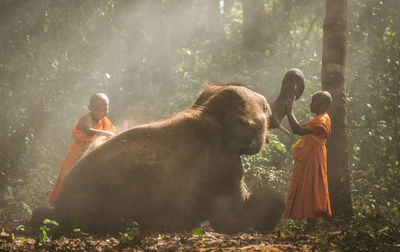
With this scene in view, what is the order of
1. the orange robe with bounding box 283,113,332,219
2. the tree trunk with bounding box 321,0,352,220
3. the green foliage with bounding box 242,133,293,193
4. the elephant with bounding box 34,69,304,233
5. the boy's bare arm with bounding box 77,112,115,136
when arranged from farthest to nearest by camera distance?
1. the green foliage with bounding box 242,133,293,193
2. the boy's bare arm with bounding box 77,112,115,136
3. the tree trunk with bounding box 321,0,352,220
4. the orange robe with bounding box 283,113,332,219
5. the elephant with bounding box 34,69,304,233

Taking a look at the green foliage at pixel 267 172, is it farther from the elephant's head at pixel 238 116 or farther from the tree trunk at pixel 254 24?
the tree trunk at pixel 254 24

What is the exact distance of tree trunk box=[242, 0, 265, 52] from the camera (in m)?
11.8

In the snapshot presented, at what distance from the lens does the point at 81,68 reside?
10.1 meters

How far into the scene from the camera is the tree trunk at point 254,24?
1177 cm

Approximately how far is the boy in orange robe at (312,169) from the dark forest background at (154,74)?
610 mm

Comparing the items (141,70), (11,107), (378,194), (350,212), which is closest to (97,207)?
(350,212)

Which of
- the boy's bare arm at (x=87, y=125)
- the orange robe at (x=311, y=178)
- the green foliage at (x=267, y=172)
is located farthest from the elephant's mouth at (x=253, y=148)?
the boy's bare arm at (x=87, y=125)

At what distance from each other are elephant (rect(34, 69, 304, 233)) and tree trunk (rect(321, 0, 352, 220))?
101 cm

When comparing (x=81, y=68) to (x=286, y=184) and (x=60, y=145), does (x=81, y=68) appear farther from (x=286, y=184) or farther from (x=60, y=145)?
(x=286, y=184)

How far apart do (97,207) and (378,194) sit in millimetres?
4544

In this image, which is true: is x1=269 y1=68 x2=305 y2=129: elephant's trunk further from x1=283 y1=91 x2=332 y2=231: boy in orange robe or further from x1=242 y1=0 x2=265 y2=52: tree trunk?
x1=242 y1=0 x2=265 y2=52: tree trunk

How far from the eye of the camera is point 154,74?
39.0ft

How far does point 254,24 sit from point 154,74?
3247mm

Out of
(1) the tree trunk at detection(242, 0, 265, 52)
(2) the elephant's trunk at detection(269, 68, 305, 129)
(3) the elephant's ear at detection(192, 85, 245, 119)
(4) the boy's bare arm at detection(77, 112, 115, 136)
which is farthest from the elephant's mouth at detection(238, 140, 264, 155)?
(1) the tree trunk at detection(242, 0, 265, 52)
